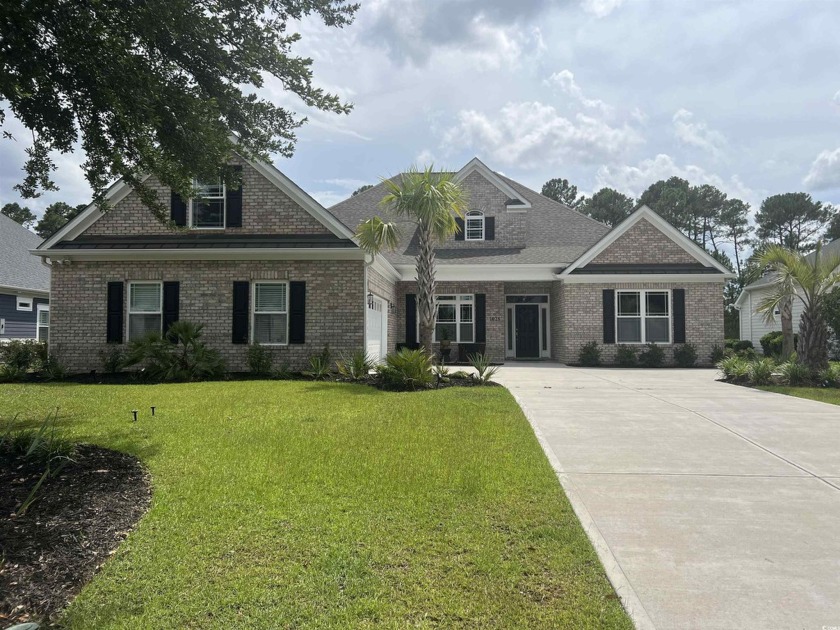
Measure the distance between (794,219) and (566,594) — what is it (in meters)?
54.7

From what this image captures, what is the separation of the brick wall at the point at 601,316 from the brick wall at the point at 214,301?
8049 millimetres

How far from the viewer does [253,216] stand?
46.1ft

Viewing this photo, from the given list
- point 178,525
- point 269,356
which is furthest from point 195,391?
point 178,525

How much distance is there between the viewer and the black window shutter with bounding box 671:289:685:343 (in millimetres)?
17734

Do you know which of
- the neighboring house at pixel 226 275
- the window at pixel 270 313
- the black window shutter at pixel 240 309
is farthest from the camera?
the window at pixel 270 313

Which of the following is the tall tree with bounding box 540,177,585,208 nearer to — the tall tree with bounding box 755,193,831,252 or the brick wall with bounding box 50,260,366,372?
the tall tree with bounding box 755,193,831,252

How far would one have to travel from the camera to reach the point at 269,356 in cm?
1352

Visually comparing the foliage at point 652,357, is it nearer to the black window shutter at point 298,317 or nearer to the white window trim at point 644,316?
the white window trim at point 644,316

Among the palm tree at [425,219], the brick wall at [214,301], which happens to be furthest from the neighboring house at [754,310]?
the brick wall at [214,301]

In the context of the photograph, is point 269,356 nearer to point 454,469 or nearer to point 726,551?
point 454,469

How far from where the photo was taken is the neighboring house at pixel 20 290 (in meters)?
20.8

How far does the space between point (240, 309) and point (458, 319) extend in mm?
8159

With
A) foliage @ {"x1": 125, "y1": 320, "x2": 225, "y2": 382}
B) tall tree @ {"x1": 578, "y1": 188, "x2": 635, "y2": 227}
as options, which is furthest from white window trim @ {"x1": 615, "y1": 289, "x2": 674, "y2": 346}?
tall tree @ {"x1": 578, "y1": 188, "x2": 635, "y2": 227}

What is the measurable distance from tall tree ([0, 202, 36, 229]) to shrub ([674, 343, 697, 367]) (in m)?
54.6
